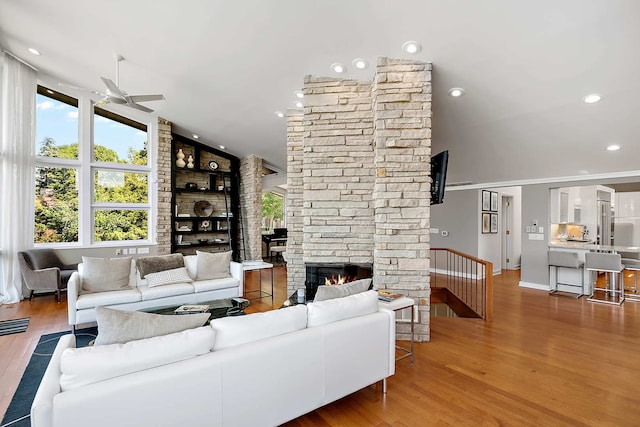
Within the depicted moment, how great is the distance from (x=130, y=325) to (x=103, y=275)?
302 cm

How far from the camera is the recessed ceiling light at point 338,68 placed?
3927mm

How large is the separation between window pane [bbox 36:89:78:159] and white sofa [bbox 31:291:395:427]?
19.4 feet

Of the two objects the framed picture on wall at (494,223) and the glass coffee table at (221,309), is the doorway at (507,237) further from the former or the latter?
the glass coffee table at (221,309)

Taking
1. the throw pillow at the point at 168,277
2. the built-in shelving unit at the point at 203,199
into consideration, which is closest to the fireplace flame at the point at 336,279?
the throw pillow at the point at 168,277

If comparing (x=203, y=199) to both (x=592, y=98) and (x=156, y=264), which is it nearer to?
(x=156, y=264)

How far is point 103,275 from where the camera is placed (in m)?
4.15

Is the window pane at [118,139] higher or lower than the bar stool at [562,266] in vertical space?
higher

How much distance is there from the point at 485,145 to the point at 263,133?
13.8 feet

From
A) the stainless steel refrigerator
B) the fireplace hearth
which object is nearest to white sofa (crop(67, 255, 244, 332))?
the fireplace hearth

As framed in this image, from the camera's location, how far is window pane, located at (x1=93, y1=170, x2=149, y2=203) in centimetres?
666

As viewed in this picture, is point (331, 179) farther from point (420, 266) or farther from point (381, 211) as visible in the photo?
point (420, 266)

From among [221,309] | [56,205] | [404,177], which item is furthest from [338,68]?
[56,205]

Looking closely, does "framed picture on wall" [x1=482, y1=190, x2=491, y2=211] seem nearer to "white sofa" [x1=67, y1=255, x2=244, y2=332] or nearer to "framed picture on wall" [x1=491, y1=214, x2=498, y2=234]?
"framed picture on wall" [x1=491, y1=214, x2=498, y2=234]

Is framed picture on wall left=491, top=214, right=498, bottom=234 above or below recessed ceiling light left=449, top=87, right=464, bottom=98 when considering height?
below
